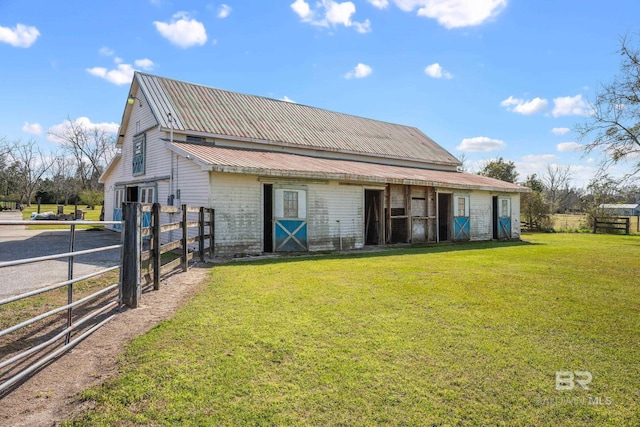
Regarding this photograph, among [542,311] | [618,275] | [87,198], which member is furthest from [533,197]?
[87,198]

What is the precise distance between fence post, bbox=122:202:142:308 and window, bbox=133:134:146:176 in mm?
11843

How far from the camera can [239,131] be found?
50.5 ft

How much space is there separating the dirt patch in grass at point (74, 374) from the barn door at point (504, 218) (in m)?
17.6

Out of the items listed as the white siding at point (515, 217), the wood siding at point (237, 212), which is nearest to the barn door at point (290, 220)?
the wood siding at point (237, 212)

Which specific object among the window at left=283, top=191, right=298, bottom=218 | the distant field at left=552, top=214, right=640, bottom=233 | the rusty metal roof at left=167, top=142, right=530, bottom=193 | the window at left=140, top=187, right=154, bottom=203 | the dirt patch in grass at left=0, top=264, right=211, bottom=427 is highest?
the rusty metal roof at left=167, top=142, right=530, bottom=193

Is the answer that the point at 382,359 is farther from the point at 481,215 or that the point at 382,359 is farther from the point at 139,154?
the point at 481,215

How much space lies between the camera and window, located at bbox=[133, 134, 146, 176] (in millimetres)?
16047

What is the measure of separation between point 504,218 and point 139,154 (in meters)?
17.8

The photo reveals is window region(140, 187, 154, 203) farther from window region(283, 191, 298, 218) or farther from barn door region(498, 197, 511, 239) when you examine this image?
barn door region(498, 197, 511, 239)

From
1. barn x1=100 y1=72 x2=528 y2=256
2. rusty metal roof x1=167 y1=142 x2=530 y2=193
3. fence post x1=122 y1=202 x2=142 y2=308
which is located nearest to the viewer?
fence post x1=122 y1=202 x2=142 y2=308

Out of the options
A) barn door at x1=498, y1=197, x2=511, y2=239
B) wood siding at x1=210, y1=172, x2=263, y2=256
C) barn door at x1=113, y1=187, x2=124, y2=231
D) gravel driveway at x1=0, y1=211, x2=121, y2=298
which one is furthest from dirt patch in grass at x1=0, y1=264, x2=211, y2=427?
barn door at x1=498, y1=197, x2=511, y2=239

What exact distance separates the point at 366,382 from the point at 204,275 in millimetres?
5491

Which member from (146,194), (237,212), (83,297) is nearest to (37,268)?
(83,297)

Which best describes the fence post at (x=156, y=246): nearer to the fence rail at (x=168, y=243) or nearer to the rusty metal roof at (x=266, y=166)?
the fence rail at (x=168, y=243)
